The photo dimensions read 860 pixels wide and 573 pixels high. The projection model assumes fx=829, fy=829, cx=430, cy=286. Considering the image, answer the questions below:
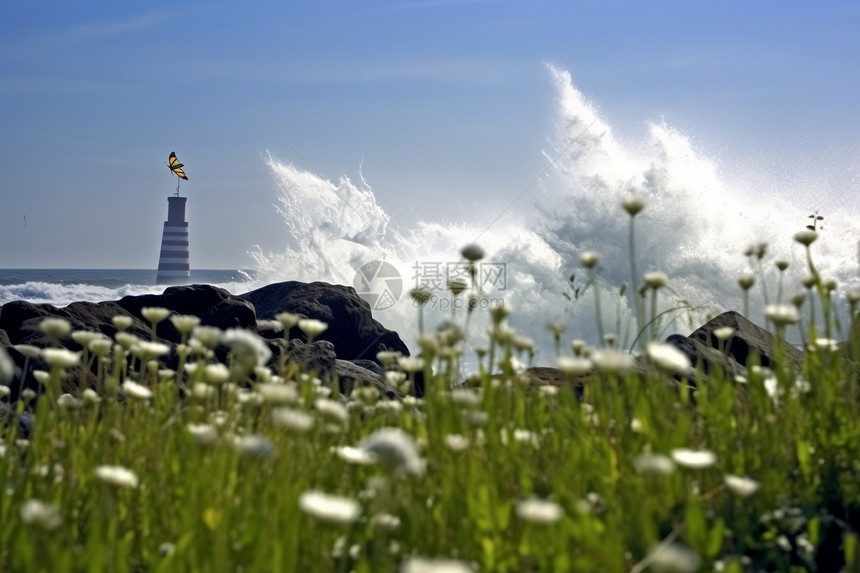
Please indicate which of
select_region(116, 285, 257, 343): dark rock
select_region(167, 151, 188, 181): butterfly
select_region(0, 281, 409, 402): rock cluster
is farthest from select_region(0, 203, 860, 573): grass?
select_region(167, 151, 188, 181): butterfly

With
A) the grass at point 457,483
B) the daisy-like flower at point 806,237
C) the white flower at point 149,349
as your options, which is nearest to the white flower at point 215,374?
the grass at point 457,483

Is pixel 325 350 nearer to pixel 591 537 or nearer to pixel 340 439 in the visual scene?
pixel 340 439

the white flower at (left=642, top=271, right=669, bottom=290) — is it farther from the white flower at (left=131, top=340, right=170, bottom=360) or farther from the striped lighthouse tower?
the striped lighthouse tower

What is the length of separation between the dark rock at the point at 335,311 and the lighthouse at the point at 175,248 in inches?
2996

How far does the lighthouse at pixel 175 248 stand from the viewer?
88.5 meters

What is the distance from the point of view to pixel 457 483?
238cm

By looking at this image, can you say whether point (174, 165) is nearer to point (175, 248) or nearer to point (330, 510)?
point (175, 248)

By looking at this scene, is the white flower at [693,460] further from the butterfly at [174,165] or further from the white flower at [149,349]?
the butterfly at [174,165]

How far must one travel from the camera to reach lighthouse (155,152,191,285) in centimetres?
8850

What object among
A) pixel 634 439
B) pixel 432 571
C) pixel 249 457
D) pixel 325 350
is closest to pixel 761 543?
pixel 634 439

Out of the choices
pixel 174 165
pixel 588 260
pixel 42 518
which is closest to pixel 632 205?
pixel 588 260

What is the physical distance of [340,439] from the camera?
330cm

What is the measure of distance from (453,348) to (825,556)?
1.42 metres

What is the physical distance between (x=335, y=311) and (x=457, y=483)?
12.7 metres
